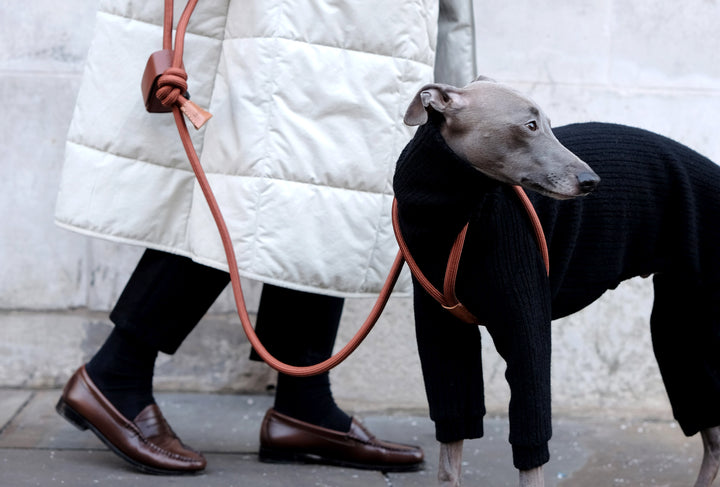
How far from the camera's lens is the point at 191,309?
7.97ft

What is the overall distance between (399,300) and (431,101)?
164cm

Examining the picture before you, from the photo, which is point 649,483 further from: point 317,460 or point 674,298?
point 317,460

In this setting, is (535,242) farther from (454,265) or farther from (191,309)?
(191,309)

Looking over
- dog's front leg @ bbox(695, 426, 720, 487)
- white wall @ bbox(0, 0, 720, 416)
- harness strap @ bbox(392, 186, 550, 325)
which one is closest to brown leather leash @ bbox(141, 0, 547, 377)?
harness strap @ bbox(392, 186, 550, 325)

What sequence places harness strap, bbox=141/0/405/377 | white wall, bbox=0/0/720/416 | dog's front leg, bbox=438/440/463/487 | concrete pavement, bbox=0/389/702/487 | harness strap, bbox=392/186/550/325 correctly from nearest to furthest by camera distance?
harness strap, bbox=392/186/550/325
dog's front leg, bbox=438/440/463/487
harness strap, bbox=141/0/405/377
concrete pavement, bbox=0/389/702/487
white wall, bbox=0/0/720/416

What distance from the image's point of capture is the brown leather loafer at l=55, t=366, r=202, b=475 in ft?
7.97

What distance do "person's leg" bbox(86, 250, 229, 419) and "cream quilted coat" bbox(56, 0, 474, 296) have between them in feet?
0.32

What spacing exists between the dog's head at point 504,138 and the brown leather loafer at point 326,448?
1.18 m

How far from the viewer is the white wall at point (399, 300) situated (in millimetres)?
3223

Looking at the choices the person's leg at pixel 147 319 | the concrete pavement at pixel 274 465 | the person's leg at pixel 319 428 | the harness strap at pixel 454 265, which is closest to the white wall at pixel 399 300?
the concrete pavement at pixel 274 465

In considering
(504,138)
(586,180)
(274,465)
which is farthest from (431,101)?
(274,465)

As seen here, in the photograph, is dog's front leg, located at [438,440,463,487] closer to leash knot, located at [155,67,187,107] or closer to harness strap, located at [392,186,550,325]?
harness strap, located at [392,186,550,325]

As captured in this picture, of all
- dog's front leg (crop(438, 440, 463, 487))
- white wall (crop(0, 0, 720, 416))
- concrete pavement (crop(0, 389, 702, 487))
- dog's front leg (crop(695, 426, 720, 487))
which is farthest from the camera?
→ white wall (crop(0, 0, 720, 416))

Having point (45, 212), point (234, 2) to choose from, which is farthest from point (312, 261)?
point (45, 212)
